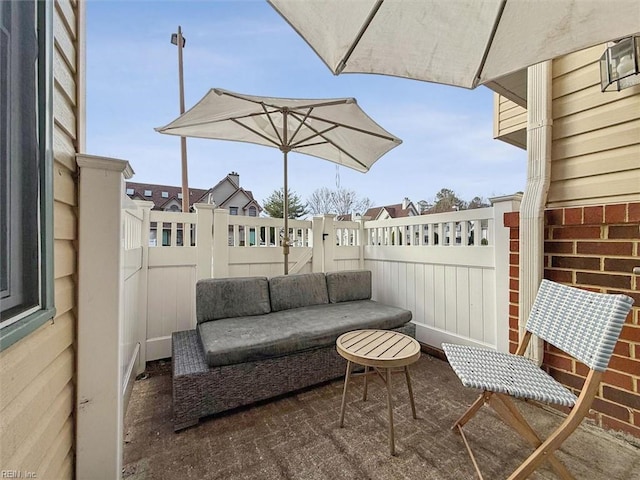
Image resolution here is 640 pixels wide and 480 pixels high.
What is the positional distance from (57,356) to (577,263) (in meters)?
3.09

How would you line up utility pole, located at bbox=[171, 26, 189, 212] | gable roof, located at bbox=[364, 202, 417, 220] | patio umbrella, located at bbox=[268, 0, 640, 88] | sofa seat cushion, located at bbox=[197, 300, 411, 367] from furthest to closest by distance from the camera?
gable roof, located at bbox=[364, 202, 417, 220], utility pole, located at bbox=[171, 26, 189, 212], sofa seat cushion, located at bbox=[197, 300, 411, 367], patio umbrella, located at bbox=[268, 0, 640, 88]

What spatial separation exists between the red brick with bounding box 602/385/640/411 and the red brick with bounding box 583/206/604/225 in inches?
43.1

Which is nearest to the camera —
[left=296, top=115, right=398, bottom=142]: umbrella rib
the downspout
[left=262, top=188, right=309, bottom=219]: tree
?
the downspout

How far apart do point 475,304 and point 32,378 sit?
310 cm

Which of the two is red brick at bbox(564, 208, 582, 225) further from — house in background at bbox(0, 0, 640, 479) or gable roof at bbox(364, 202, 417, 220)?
gable roof at bbox(364, 202, 417, 220)

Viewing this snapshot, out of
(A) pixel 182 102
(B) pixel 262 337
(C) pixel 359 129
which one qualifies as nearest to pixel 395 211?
(A) pixel 182 102

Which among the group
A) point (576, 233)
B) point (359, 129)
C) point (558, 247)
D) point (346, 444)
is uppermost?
point (359, 129)

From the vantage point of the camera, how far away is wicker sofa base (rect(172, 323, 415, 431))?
5.83 feet

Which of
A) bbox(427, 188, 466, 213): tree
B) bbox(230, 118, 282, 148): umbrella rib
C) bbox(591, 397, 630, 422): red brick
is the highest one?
bbox(427, 188, 466, 213): tree

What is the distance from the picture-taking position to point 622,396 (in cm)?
170

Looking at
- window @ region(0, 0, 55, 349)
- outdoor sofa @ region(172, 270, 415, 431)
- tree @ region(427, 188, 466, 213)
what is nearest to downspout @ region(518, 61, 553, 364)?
outdoor sofa @ region(172, 270, 415, 431)

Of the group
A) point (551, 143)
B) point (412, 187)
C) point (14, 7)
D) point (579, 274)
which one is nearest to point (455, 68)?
point (551, 143)

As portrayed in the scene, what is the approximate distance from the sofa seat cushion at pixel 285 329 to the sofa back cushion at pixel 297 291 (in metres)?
0.09

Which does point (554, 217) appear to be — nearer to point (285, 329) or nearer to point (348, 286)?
point (348, 286)
